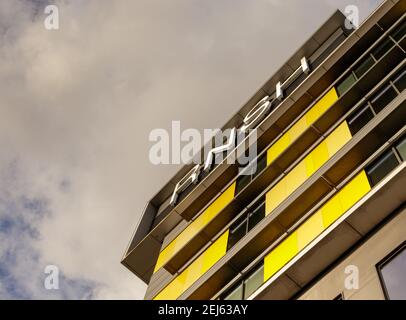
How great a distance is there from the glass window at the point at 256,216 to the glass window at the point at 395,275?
833 centimetres

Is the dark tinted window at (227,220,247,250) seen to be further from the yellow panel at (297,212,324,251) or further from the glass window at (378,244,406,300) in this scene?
the glass window at (378,244,406,300)

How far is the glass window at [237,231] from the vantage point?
2097cm

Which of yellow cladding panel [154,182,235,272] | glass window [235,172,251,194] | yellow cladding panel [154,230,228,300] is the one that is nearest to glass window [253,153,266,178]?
glass window [235,172,251,194]

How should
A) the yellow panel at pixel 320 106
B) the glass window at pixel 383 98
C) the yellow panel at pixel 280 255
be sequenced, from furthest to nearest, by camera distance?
the yellow panel at pixel 320 106, the glass window at pixel 383 98, the yellow panel at pixel 280 255

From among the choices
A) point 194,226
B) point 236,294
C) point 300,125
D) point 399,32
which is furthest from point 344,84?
point 236,294

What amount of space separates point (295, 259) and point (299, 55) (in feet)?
68.6

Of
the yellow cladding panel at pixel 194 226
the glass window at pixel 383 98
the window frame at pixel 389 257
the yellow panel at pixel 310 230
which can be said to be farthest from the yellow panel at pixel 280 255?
the yellow cladding panel at pixel 194 226

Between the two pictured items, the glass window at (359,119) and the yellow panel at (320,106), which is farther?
the yellow panel at (320,106)

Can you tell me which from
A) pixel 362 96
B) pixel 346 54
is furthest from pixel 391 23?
pixel 362 96

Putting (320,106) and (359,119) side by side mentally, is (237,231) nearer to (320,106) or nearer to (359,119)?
(359,119)

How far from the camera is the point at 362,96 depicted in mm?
20641

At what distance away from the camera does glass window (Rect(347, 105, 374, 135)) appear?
19.0 metres

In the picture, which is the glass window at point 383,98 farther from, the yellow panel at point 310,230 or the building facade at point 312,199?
the yellow panel at point 310,230

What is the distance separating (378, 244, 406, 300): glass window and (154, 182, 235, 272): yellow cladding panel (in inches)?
526
